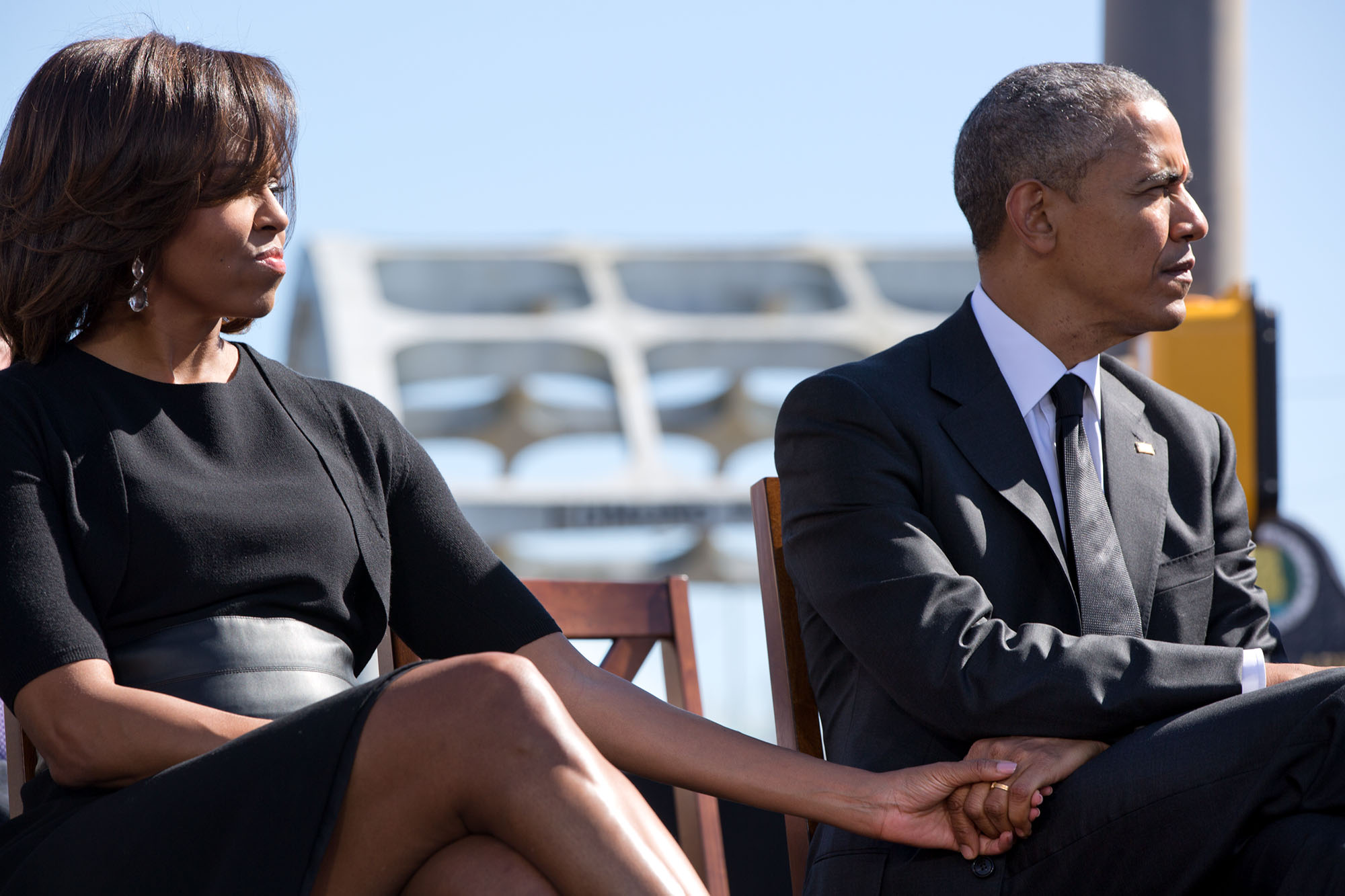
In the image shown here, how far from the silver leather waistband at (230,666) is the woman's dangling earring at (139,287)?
1.40ft

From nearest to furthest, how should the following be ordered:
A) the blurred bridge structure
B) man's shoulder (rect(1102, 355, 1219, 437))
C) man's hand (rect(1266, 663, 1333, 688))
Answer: man's hand (rect(1266, 663, 1333, 688)) → man's shoulder (rect(1102, 355, 1219, 437)) → the blurred bridge structure

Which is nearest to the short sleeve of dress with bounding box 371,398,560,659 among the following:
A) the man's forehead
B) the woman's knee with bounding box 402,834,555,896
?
the woman's knee with bounding box 402,834,555,896

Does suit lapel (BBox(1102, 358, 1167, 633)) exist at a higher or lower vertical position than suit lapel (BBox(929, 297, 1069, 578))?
lower

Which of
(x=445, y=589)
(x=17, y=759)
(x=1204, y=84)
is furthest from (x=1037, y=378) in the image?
(x=1204, y=84)

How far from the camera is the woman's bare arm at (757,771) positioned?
1757 mm

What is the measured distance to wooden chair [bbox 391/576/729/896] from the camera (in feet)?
8.69

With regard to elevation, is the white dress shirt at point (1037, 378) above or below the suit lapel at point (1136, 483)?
above

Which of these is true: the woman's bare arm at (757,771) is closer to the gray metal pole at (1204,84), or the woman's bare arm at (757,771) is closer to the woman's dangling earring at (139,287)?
the woman's dangling earring at (139,287)

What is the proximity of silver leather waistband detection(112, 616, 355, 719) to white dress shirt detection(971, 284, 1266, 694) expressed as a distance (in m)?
1.06

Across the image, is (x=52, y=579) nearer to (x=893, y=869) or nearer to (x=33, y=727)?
(x=33, y=727)

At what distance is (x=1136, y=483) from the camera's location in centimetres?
212

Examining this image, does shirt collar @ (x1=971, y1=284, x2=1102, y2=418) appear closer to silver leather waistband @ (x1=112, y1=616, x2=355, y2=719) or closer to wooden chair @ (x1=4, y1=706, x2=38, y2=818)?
silver leather waistband @ (x1=112, y1=616, x2=355, y2=719)

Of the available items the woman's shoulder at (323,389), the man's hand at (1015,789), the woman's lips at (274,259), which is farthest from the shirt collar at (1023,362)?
the woman's lips at (274,259)

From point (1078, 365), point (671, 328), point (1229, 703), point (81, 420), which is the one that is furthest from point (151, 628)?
point (671, 328)
